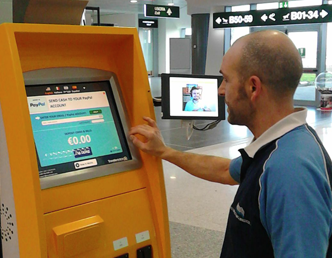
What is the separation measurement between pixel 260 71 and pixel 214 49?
10296 millimetres

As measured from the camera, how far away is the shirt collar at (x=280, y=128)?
3.76 ft

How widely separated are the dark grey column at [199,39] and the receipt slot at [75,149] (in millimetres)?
10053

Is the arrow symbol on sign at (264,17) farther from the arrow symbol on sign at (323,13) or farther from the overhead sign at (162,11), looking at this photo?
the overhead sign at (162,11)

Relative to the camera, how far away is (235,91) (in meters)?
1.21

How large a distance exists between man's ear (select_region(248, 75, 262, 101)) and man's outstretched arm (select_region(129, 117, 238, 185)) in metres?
0.54

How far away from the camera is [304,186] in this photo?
0.97 metres

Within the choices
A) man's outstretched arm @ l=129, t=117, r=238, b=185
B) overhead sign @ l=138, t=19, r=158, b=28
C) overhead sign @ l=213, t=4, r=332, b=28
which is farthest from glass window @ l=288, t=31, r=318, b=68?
man's outstretched arm @ l=129, t=117, r=238, b=185

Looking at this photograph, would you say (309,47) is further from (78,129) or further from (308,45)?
(78,129)

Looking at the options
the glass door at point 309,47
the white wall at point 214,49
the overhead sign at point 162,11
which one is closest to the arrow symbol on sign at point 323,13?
the glass door at point 309,47

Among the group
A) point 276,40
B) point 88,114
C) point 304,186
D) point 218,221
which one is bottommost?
point 218,221

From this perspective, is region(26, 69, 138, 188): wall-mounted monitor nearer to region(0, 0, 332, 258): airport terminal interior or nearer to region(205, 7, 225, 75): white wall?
region(0, 0, 332, 258): airport terminal interior

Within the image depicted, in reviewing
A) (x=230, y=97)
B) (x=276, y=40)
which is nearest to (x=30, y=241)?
(x=230, y=97)

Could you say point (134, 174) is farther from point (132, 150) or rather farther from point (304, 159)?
point (304, 159)

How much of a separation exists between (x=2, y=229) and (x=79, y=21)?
831 mm
